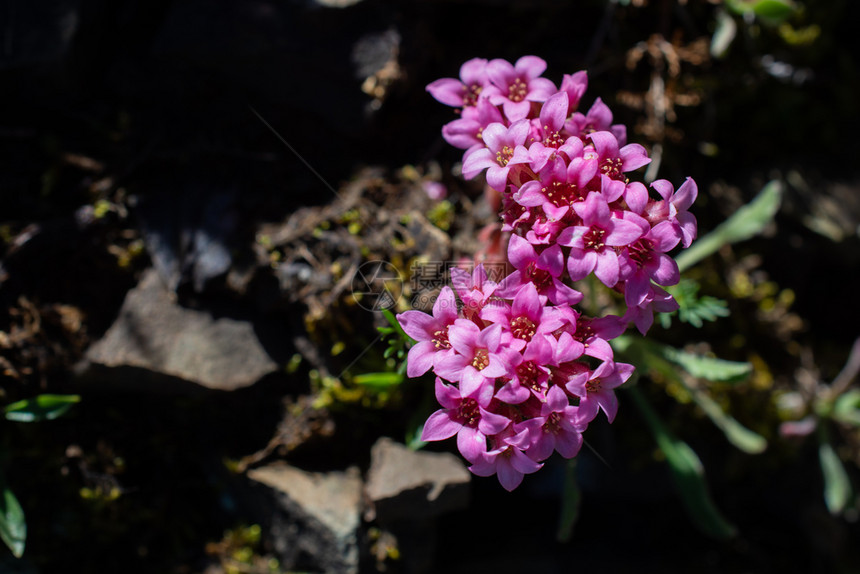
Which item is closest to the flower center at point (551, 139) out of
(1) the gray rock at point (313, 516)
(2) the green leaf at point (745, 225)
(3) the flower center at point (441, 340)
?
(3) the flower center at point (441, 340)

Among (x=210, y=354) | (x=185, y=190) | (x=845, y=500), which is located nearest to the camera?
(x=210, y=354)

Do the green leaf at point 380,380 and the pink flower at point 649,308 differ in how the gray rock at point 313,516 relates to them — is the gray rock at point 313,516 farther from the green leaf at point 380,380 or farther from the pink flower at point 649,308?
the pink flower at point 649,308

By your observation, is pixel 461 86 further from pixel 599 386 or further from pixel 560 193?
pixel 599 386

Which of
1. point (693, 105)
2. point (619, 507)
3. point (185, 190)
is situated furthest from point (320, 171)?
point (619, 507)

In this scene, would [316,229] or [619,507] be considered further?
[619,507]

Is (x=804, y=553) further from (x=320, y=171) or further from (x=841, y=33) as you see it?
(x=320, y=171)

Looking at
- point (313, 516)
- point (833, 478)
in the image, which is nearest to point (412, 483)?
point (313, 516)
